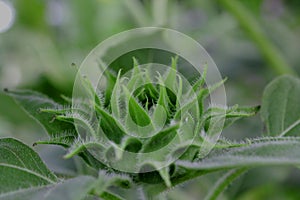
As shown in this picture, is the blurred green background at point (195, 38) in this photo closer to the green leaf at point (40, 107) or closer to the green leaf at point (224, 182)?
the green leaf at point (224, 182)

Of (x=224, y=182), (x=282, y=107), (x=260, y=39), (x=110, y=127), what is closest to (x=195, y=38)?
(x=260, y=39)

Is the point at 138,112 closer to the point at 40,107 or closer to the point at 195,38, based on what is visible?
the point at 40,107

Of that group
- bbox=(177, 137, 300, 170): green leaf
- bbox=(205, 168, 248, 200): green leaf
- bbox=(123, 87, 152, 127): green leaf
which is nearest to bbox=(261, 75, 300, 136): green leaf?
bbox=(205, 168, 248, 200): green leaf

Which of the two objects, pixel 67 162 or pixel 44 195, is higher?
pixel 67 162

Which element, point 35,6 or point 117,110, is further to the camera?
point 35,6

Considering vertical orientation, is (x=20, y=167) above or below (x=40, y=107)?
below

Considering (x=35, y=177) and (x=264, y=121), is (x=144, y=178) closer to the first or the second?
(x=35, y=177)

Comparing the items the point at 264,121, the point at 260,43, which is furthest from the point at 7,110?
the point at 264,121
